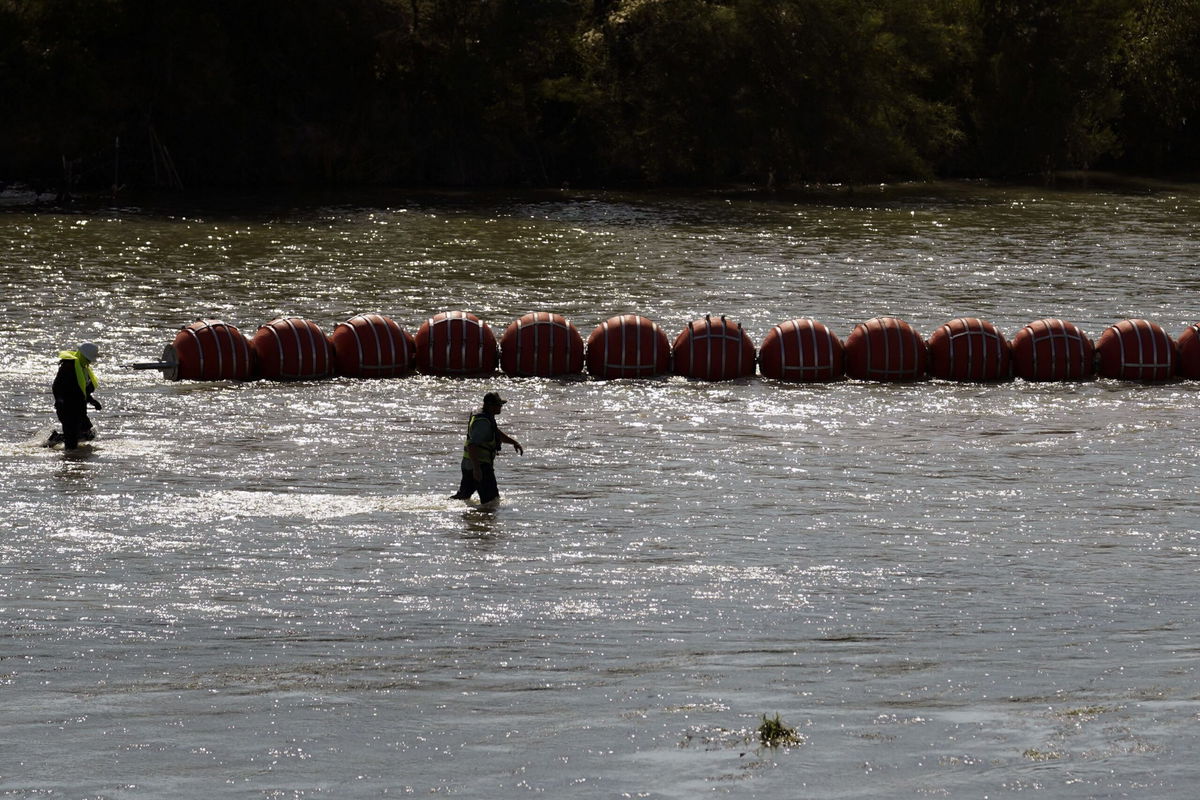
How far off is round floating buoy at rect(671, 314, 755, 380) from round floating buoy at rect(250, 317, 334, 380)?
6525 mm

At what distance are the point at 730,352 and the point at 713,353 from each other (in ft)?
1.09

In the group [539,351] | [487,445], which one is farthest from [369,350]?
[487,445]

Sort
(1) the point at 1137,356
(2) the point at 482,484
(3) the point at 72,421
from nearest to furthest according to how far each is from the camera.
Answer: (2) the point at 482,484 → (3) the point at 72,421 → (1) the point at 1137,356

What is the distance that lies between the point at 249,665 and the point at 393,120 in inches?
2416

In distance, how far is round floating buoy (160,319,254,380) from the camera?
104 ft

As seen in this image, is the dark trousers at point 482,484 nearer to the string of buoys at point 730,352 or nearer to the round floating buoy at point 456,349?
the string of buoys at point 730,352

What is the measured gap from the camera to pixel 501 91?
7588 centimetres

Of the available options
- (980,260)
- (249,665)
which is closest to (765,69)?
(980,260)

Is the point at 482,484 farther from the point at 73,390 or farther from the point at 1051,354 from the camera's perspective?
the point at 1051,354

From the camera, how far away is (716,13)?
240 feet

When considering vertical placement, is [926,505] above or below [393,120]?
below

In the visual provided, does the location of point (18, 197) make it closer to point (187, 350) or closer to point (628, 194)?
point (628, 194)

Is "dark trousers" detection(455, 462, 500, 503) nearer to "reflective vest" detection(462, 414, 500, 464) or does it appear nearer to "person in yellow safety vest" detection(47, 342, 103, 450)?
"reflective vest" detection(462, 414, 500, 464)

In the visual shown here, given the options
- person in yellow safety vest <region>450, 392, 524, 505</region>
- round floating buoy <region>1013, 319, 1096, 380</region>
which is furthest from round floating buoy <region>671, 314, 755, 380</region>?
person in yellow safety vest <region>450, 392, 524, 505</region>
